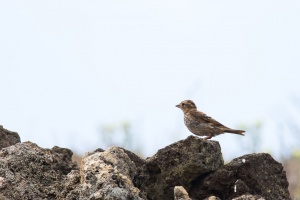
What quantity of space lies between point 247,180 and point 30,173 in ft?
6.25

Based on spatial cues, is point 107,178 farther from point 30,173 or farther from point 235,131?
point 235,131

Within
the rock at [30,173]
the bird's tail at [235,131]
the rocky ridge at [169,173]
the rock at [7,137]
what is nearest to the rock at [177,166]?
the rocky ridge at [169,173]

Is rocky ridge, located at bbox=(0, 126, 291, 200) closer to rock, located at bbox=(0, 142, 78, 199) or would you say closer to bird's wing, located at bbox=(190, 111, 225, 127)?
rock, located at bbox=(0, 142, 78, 199)

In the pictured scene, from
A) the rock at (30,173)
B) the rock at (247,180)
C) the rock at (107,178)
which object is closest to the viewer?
the rock at (107,178)

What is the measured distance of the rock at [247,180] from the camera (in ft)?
25.6

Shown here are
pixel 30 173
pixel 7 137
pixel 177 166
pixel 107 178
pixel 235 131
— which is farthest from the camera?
pixel 235 131

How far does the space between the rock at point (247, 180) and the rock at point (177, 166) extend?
0.10m

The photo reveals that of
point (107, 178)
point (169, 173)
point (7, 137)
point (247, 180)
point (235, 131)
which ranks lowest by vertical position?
point (107, 178)

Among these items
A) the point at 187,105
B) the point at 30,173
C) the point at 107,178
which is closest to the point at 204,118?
the point at 187,105

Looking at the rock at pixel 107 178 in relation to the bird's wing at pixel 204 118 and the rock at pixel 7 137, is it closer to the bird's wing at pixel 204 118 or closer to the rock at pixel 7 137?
the rock at pixel 7 137

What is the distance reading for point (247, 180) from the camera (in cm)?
780

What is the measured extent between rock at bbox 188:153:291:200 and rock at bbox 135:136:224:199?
10 cm

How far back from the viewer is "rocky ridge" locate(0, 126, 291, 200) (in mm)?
7504

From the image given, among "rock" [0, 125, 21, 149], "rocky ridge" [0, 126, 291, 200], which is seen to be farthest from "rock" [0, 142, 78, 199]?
"rock" [0, 125, 21, 149]
